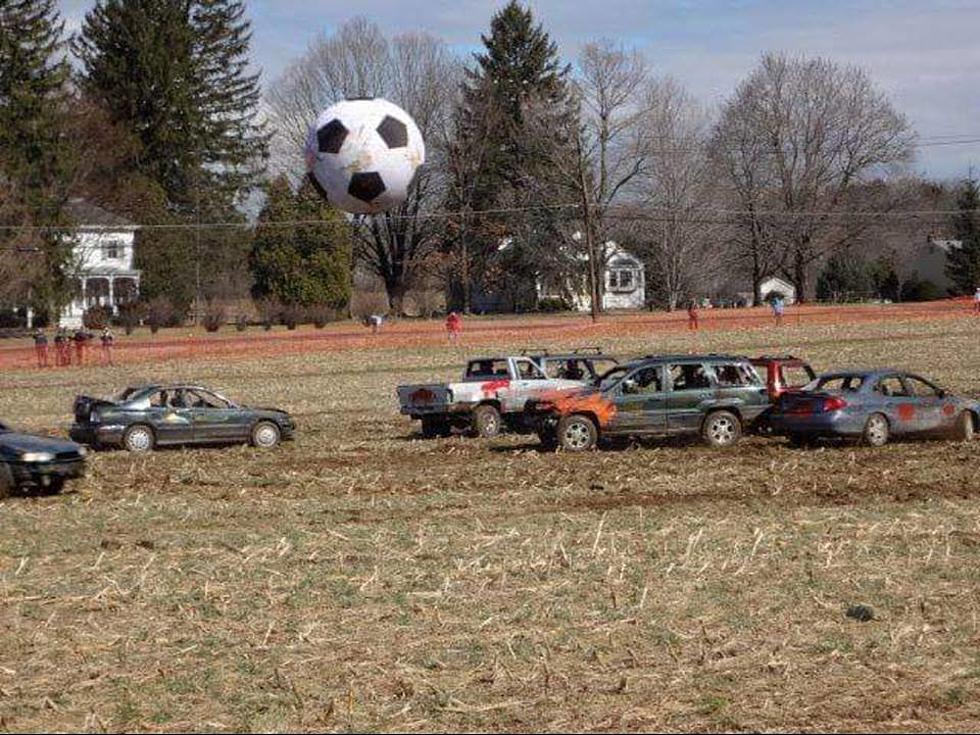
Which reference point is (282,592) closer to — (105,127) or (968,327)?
(968,327)

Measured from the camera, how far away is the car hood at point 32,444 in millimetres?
18812

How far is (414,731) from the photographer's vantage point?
26.7ft

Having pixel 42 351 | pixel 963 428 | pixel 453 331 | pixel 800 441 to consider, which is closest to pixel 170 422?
pixel 800 441

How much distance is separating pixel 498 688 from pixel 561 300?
263 ft

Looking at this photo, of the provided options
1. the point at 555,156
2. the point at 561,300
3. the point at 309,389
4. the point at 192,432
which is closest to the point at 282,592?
the point at 192,432

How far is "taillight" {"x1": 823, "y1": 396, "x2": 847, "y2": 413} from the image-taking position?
2220cm

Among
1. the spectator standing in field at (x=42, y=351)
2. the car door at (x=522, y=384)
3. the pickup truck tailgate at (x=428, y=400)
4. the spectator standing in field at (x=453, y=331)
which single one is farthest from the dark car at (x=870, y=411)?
the spectator standing in field at (x=42, y=351)

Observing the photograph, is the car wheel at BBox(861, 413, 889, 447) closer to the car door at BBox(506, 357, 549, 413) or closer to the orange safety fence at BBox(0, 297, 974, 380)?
the car door at BBox(506, 357, 549, 413)

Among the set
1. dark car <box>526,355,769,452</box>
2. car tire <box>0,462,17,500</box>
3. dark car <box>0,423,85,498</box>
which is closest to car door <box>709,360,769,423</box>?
dark car <box>526,355,769,452</box>

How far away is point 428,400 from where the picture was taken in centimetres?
2556

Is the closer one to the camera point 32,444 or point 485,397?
point 32,444

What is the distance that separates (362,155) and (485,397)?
41.7 feet

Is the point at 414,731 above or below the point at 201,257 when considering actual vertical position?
below

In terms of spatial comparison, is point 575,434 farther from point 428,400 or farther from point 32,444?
point 32,444
